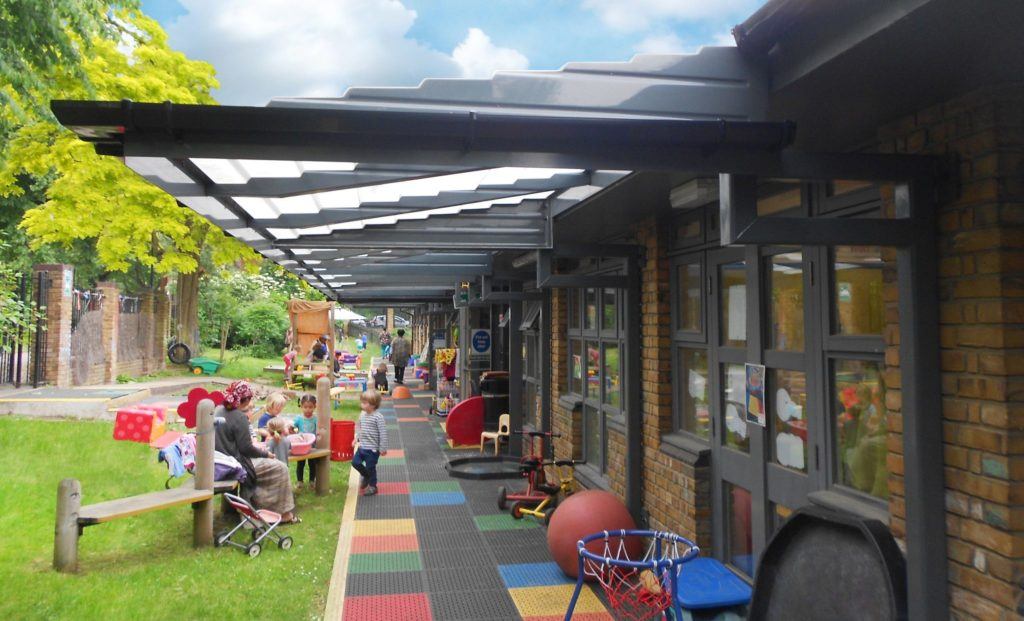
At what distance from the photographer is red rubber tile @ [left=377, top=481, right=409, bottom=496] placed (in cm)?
829

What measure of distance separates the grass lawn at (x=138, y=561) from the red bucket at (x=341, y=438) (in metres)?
1.45

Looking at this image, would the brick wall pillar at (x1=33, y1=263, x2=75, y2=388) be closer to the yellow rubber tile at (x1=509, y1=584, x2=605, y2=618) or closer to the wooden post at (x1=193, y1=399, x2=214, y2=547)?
the wooden post at (x1=193, y1=399, x2=214, y2=547)

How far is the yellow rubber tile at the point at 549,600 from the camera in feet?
15.6

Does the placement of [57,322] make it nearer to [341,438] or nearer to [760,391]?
[341,438]

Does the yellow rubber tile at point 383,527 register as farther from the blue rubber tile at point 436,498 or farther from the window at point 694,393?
the window at point 694,393

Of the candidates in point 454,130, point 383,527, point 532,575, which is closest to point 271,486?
point 383,527

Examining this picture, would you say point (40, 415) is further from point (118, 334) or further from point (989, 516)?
point (989, 516)

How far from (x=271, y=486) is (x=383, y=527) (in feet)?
3.93

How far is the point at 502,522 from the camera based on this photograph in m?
7.05

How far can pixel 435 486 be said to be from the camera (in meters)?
8.67

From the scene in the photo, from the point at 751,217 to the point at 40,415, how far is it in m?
12.3

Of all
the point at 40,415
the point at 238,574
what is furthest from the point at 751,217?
the point at 40,415

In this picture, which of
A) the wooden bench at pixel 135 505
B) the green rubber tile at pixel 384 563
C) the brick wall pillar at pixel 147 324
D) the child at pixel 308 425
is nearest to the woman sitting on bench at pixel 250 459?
the wooden bench at pixel 135 505

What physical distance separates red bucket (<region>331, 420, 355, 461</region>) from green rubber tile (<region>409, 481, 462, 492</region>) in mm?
1751
